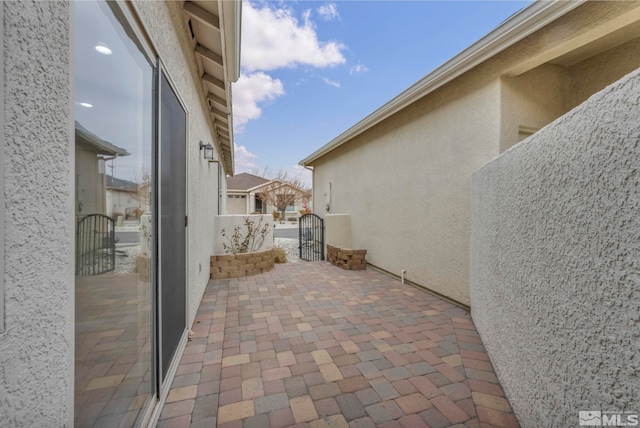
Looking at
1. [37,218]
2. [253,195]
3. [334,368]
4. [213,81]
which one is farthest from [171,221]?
[253,195]

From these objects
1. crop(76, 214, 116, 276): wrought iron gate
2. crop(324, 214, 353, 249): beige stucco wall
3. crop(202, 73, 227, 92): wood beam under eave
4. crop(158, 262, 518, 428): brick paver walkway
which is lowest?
crop(158, 262, 518, 428): brick paver walkway

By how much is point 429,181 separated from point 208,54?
4.58 m

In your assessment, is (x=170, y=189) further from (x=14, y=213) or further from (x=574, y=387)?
(x=574, y=387)

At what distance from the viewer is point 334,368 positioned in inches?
117

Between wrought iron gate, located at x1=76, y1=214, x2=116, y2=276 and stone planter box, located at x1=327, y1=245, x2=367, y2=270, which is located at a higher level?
wrought iron gate, located at x1=76, y1=214, x2=116, y2=276

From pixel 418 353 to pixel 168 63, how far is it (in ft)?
13.7

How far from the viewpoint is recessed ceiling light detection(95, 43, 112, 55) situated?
141 cm

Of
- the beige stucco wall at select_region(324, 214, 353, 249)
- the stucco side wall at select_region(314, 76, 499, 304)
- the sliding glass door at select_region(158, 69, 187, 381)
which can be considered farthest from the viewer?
the beige stucco wall at select_region(324, 214, 353, 249)

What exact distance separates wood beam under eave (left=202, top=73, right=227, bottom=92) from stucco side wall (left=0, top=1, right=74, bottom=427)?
14.3ft

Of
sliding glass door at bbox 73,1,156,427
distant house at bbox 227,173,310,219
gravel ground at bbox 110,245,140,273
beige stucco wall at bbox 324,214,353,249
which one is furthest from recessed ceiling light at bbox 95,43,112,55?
distant house at bbox 227,173,310,219

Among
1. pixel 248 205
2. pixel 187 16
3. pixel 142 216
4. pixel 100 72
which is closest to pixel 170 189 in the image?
pixel 142 216

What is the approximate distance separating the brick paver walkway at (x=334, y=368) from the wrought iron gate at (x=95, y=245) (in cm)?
159

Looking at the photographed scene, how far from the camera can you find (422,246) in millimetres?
5773

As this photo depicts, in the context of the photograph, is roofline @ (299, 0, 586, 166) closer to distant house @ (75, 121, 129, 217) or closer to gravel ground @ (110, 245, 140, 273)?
distant house @ (75, 121, 129, 217)
